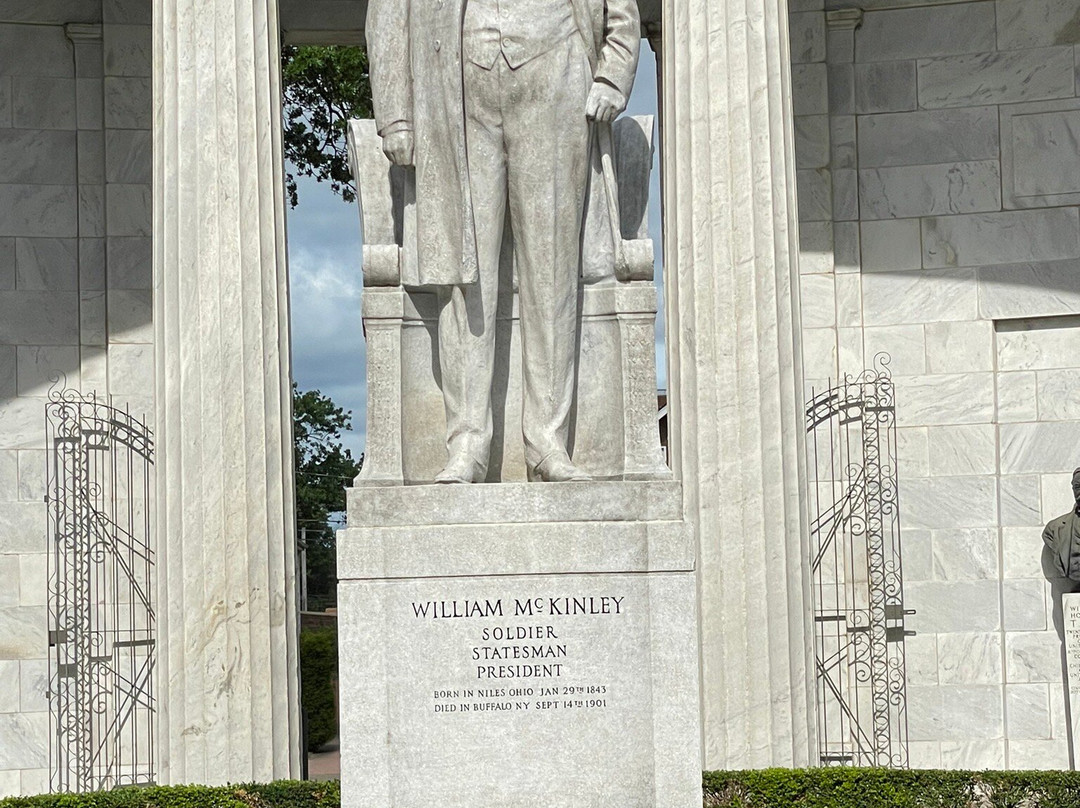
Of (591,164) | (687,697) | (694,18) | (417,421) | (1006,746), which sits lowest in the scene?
(1006,746)

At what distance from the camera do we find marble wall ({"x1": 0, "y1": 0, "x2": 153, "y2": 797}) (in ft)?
67.3

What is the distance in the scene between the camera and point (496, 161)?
933 centimetres

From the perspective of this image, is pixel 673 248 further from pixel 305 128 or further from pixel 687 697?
pixel 305 128

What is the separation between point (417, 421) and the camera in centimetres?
950

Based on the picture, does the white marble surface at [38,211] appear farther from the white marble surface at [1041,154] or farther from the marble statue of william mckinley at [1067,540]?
the marble statue of william mckinley at [1067,540]

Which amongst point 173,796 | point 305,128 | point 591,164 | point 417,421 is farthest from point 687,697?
point 305,128

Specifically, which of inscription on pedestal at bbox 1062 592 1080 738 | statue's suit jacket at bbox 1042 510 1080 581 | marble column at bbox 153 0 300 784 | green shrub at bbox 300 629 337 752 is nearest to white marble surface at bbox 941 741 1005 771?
inscription on pedestal at bbox 1062 592 1080 738

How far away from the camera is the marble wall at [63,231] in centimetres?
2052

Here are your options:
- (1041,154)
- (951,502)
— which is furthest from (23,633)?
(1041,154)

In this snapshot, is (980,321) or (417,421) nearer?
(417,421)

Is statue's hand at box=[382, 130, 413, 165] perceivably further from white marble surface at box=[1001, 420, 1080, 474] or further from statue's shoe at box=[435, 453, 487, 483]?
white marble surface at box=[1001, 420, 1080, 474]

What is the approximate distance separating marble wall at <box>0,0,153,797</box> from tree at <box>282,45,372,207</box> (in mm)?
9809

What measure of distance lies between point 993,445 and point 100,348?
A: 960 cm

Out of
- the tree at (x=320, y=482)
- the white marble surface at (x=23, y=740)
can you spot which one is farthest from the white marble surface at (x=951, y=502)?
the tree at (x=320, y=482)
